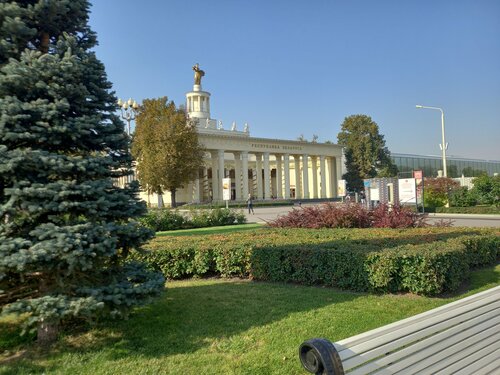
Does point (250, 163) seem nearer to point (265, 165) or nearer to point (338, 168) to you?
point (265, 165)

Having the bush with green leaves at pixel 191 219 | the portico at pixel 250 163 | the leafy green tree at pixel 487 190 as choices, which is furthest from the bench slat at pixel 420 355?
the portico at pixel 250 163

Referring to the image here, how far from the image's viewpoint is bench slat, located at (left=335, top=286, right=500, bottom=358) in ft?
7.58

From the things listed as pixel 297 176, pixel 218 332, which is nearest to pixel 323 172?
pixel 297 176

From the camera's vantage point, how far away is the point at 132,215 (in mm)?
4504

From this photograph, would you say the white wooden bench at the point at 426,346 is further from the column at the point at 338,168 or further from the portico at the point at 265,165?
the column at the point at 338,168

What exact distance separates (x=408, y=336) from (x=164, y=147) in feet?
136

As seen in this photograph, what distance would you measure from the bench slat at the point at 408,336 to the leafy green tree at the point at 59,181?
8.34 feet

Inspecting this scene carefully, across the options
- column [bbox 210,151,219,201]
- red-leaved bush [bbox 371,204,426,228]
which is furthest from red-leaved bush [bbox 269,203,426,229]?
column [bbox 210,151,219,201]

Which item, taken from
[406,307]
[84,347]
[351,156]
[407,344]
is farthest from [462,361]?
[351,156]

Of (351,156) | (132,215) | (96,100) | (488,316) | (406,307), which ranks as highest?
(351,156)

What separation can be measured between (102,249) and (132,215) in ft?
2.06

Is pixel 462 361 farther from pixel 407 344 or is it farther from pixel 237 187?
pixel 237 187

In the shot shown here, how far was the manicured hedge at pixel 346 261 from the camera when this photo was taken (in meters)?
6.28

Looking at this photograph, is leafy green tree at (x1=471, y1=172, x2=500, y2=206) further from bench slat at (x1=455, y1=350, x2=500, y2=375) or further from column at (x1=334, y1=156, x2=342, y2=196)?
column at (x1=334, y1=156, x2=342, y2=196)
